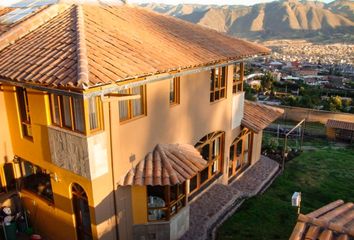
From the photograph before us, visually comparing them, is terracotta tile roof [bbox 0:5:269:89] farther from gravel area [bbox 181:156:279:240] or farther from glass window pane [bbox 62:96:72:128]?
gravel area [bbox 181:156:279:240]

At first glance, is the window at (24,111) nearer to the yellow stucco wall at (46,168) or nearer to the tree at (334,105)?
the yellow stucco wall at (46,168)

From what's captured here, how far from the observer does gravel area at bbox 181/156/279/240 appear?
12711 mm

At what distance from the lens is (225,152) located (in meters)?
15.8

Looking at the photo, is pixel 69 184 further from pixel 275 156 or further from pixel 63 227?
pixel 275 156

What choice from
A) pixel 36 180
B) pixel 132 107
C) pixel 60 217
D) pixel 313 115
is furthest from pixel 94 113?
pixel 313 115

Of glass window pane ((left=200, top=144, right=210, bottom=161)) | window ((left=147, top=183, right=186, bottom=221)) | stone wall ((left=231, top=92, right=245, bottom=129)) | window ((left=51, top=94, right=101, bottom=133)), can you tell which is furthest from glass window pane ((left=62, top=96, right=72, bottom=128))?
stone wall ((left=231, top=92, right=245, bottom=129))

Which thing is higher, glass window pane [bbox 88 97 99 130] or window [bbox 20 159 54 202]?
glass window pane [bbox 88 97 99 130]

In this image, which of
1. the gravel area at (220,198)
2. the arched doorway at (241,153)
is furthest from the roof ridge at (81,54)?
the arched doorway at (241,153)

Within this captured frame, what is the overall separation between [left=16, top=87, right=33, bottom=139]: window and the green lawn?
8.03 metres

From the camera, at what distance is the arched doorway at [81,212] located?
961cm

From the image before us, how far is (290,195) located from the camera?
16.7 m

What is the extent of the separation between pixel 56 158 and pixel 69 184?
871 mm

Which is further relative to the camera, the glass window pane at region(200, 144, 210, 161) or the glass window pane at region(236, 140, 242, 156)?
the glass window pane at region(236, 140, 242, 156)

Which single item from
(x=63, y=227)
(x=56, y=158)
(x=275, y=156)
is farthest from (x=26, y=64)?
(x=275, y=156)
